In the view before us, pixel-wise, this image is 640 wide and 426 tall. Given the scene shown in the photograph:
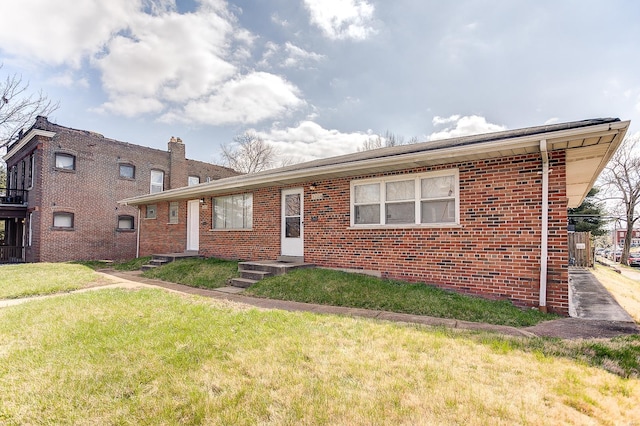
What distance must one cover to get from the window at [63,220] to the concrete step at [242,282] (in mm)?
12982

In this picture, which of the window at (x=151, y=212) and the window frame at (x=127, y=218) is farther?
the window frame at (x=127, y=218)

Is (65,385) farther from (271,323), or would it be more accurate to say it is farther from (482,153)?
(482,153)

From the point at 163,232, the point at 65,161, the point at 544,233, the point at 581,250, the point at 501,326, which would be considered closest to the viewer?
the point at 501,326

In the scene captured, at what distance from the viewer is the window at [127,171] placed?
18.4 metres

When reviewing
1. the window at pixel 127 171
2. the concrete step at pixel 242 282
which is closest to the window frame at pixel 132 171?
the window at pixel 127 171

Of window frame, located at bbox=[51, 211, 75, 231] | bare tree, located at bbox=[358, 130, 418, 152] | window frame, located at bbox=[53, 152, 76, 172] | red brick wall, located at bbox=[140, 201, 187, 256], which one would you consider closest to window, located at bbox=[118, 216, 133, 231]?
window frame, located at bbox=[51, 211, 75, 231]

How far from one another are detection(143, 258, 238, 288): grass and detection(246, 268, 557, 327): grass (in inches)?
59.5

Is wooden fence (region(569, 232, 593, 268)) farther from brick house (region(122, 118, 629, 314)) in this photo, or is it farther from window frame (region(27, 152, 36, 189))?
window frame (region(27, 152, 36, 189))

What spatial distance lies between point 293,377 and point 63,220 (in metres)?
18.3

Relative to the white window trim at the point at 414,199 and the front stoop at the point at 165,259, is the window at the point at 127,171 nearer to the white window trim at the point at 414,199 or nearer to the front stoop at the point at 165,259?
the front stoop at the point at 165,259

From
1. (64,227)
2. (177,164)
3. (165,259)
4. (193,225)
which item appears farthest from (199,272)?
(177,164)

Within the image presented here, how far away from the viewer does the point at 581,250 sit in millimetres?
14273

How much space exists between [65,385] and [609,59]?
12.1 meters

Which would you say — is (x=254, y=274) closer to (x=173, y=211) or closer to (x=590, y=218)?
(x=173, y=211)
